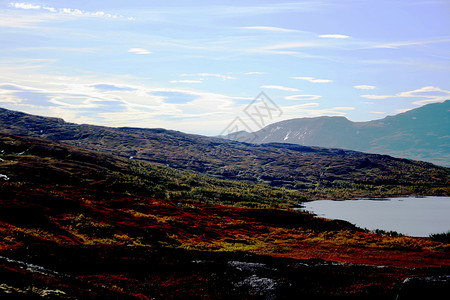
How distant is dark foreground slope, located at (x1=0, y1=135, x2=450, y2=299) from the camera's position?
20.4m

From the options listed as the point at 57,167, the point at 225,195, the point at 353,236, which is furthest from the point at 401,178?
the point at 57,167

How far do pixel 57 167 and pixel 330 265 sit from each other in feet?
257

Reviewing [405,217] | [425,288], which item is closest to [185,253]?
[425,288]

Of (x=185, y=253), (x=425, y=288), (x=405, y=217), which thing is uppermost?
(x=425, y=288)

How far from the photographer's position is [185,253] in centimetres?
2822

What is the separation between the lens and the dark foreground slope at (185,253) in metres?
20.4

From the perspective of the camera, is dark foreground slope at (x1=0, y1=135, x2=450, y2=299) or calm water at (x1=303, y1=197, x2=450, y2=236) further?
calm water at (x1=303, y1=197, x2=450, y2=236)

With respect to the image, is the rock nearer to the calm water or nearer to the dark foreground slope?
the dark foreground slope

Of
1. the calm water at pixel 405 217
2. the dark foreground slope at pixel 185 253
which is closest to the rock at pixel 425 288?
the dark foreground slope at pixel 185 253

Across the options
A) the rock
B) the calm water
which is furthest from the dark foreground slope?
the calm water

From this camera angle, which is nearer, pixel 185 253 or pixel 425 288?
pixel 425 288

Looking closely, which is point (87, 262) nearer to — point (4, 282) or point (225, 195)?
point (4, 282)

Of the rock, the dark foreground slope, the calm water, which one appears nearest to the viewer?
the rock

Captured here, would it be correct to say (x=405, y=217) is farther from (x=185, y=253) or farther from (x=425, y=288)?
(x=185, y=253)
